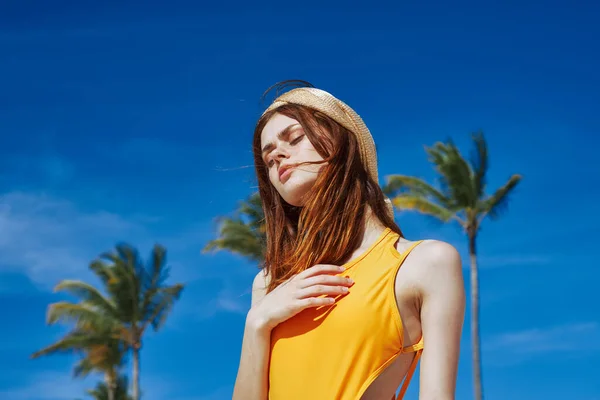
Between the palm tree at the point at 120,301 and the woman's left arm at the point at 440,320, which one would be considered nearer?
the woman's left arm at the point at 440,320

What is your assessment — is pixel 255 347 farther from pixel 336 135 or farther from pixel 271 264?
pixel 336 135

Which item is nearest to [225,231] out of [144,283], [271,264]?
[144,283]

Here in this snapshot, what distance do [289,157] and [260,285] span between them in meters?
0.54

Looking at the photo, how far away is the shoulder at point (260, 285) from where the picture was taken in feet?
9.94

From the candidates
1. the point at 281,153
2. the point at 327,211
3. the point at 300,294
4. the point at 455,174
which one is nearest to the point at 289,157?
the point at 281,153

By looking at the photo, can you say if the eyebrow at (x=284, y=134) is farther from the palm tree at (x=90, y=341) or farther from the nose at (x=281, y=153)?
the palm tree at (x=90, y=341)

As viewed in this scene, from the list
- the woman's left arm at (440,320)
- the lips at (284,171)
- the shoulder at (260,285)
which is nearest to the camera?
the woman's left arm at (440,320)

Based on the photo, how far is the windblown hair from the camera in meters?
2.73

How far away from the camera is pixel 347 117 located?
2934mm

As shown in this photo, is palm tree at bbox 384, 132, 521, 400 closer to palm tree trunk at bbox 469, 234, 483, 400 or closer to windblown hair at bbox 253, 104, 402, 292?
palm tree trunk at bbox 469, 234, 483, 400

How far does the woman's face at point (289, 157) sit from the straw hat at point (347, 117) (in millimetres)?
104

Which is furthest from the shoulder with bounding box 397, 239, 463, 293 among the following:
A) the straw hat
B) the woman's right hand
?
the straw hat

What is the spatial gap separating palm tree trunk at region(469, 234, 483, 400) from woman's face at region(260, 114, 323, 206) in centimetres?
2624

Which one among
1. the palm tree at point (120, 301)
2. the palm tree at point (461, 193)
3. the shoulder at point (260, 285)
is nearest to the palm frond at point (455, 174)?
the palm tree at point (461, 193)
